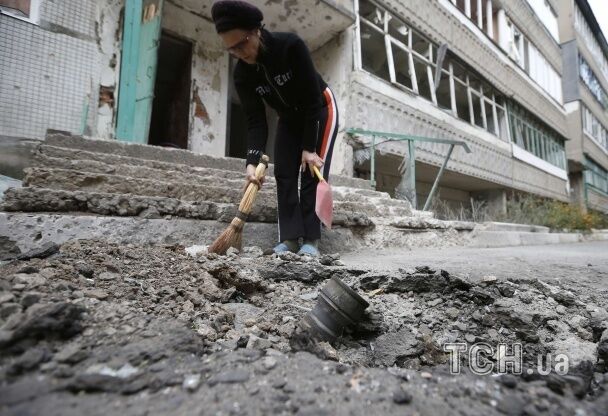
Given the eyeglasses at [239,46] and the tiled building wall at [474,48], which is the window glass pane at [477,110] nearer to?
the tiled building wall at [474,48]

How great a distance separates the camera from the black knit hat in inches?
64.1

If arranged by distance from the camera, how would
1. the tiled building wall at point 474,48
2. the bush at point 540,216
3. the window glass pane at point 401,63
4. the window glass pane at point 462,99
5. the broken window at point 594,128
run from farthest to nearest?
1. the broken window at point 594,128
2. the window glass pane at point 462,99
3. the window glass pane at point 401,63
4. the tiled building wall at point 474,48
5. the bush at point 540,216

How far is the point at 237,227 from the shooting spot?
1963 mm

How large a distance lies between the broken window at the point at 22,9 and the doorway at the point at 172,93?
1.86 m

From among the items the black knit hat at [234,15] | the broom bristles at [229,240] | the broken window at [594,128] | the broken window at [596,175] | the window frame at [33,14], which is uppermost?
the broken window at [594,128]

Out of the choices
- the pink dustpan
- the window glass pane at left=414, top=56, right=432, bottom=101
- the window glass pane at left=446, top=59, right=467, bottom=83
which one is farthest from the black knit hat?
the window glass pane at left=446, top=59, right=467, bottom=83

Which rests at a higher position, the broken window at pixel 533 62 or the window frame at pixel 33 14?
the broken window at pixel 533 62

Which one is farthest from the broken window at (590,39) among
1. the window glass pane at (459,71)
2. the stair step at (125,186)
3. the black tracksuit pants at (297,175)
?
the stair step at (125,186)

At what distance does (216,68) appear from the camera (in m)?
5.54

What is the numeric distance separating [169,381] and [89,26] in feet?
15.6

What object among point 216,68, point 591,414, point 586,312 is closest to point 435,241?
point 586,312

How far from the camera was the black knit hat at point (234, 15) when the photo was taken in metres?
1.63

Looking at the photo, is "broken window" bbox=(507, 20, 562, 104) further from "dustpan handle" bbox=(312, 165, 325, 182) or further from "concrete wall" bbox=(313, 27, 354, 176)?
"dustpan handle" bbox=(312, 165, 325, 182)
